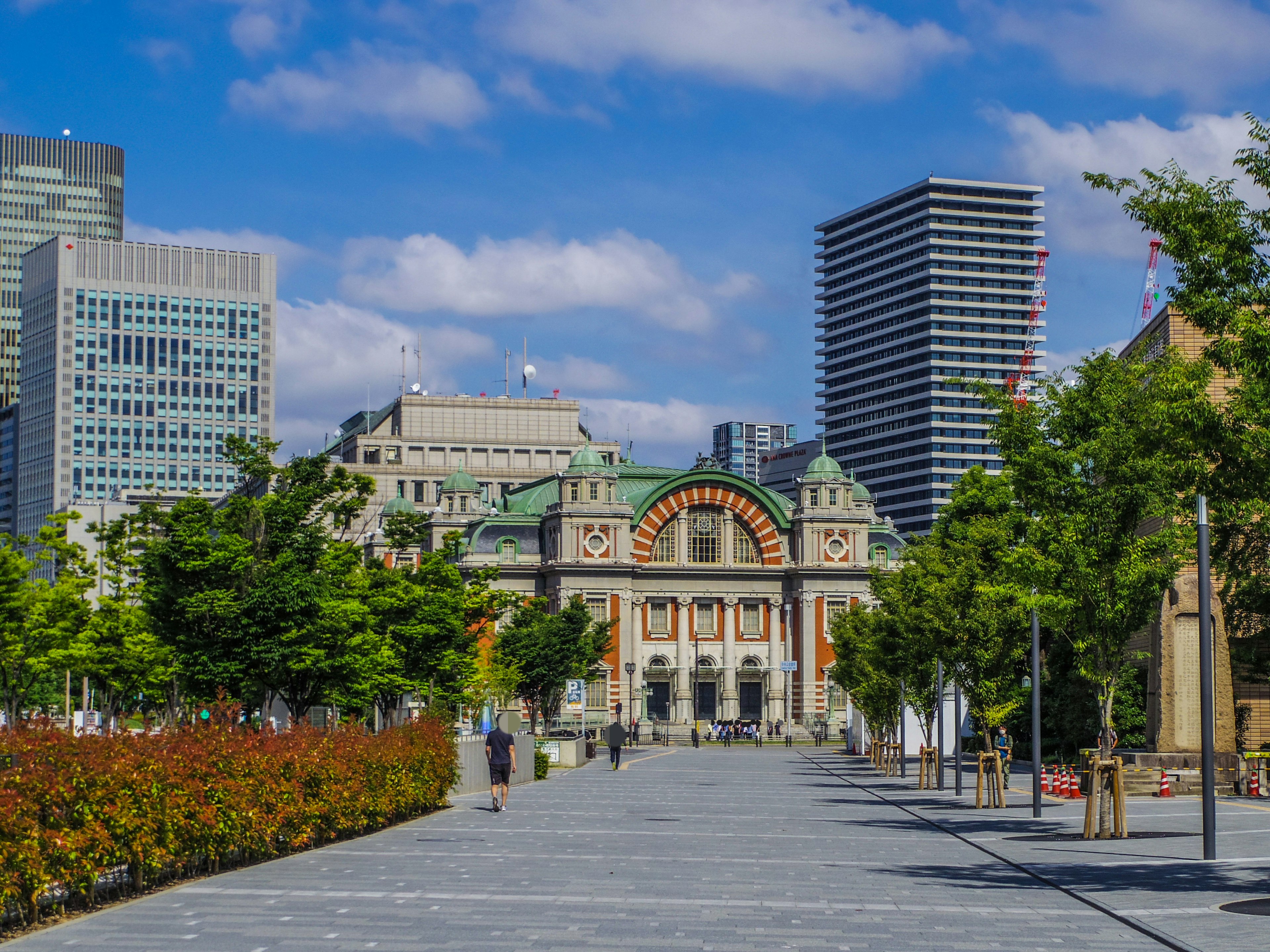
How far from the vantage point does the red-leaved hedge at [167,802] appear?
15.3 metres

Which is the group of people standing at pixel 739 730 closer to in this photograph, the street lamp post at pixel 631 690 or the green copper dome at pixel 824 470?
the street lamp post at pixel 631 690

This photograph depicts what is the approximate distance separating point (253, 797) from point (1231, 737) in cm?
2564

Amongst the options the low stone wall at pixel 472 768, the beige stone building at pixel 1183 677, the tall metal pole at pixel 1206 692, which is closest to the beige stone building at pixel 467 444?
the low stone wall at pixel 472 768

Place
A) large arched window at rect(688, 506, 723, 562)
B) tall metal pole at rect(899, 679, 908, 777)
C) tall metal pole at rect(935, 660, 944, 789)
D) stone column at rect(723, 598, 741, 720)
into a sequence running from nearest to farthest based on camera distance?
tall metal pole at rect(935, 660, 944, 789), tall metal pole at rect(899, 679, 908, 777), stone column at rect(723, 598, 741, 720), large arched window at rect(688, 506, 723, 562)

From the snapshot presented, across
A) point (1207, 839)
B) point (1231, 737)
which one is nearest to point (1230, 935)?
point (1207, 839)

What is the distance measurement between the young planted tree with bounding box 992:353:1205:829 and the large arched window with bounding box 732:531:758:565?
283ft

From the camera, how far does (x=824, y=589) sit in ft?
379

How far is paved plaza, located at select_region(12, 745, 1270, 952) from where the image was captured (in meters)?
14.8

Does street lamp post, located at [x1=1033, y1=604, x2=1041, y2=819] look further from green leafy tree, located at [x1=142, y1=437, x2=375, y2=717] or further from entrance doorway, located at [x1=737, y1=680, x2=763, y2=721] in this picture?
entrance doorway, located at [x1=737, y1=680, x2=763, y2=721]

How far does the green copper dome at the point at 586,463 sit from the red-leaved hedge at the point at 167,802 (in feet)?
282

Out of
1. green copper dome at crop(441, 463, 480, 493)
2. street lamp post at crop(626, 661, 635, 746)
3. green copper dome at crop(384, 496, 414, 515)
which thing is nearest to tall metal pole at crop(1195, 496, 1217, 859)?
street lamp post at crop(626, 661, 635, 746)

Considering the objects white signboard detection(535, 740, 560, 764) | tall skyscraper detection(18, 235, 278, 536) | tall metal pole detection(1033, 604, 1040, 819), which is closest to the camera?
tall metal pole detection(1033, 604, 1040, 819)

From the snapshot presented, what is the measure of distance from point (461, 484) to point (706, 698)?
2685 cm

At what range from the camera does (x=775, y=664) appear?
117188mm
